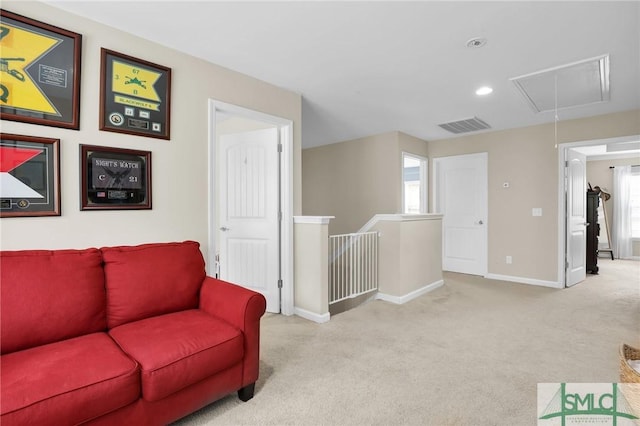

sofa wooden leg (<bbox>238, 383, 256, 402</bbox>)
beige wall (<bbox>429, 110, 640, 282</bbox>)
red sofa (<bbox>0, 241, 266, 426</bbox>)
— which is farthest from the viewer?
beige wall (<bbox>429, 110, 640, 282</bbox>)

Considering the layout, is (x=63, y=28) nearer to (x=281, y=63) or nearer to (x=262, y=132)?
(x=281, y=63)

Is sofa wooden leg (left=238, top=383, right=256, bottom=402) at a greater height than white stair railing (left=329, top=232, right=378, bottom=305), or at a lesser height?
lesser

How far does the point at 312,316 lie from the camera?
3.23 m

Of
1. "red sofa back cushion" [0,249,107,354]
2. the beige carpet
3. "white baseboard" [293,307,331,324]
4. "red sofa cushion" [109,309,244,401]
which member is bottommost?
the beige carpet

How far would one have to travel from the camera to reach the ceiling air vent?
4488mm

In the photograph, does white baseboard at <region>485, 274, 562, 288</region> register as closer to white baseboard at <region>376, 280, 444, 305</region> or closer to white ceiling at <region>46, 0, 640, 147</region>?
white baseboard at <region>376, 280, 444, 305</region>

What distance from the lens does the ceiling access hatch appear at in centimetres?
279

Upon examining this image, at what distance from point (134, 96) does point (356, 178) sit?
12.5ft

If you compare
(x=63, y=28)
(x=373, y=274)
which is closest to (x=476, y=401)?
(x=373, y=274)

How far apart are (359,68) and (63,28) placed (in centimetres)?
212

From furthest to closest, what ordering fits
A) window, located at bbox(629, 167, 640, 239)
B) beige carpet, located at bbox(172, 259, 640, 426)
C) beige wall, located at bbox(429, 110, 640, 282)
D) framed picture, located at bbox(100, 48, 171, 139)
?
window, located at bbox(629, 167, 640, 239)
beige wall, located at bbox(429, 110, 640, 282)
framed picture, located at bbox(100, 48, 171, 139)
beige carpet, located at bbox(172, 259, 640, 426)

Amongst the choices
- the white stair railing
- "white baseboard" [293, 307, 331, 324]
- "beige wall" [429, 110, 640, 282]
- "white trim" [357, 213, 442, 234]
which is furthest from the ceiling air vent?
"white baseboard" [293, 307, 331, 324]

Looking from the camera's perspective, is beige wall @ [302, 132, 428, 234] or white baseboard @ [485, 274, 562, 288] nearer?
white baseboard @ [485, 274, 562, 288]

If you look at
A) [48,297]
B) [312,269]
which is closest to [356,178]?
[312,269]
